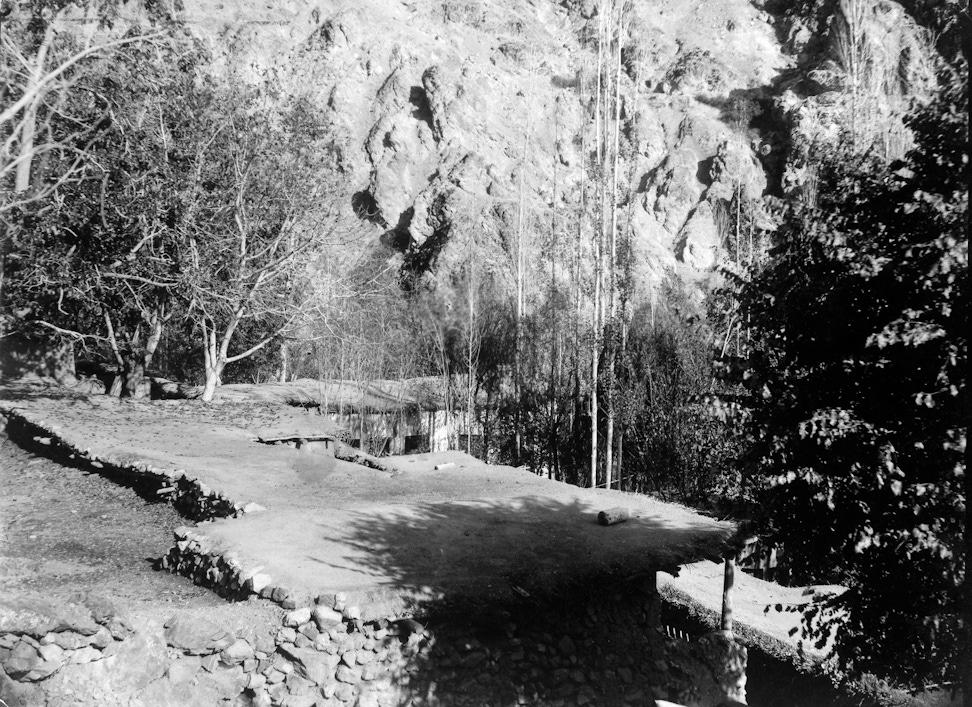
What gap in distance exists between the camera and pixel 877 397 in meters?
4.94

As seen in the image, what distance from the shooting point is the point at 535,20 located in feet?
189

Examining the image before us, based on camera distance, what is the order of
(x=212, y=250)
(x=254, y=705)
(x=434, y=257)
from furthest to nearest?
(x=434, y=257), (x=212, y=250), (x=254, y=705)

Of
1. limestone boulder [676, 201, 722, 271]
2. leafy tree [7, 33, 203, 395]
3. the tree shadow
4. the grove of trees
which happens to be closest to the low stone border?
the tree shadow

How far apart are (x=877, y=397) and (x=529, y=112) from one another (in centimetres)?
5057

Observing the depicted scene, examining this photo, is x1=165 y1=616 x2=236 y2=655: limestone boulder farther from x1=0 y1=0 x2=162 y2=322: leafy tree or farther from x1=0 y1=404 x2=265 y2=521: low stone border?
x1=0 y1=0 x2=162 y2=322: leafy tree

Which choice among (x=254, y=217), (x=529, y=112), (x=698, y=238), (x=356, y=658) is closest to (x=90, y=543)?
(x=356, y=658)

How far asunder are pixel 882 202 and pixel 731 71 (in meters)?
42.5

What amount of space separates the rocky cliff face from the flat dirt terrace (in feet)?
63.8

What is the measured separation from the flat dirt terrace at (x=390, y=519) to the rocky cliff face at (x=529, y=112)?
63.8ft

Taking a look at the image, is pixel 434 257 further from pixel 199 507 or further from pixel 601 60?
pixel 199 507

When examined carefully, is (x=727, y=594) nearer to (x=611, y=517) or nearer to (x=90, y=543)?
(x=611, y=517)

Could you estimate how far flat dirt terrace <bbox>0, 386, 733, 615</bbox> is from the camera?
6.86 meters

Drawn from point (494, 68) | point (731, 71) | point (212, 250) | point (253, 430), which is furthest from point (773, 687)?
point (494, 68)

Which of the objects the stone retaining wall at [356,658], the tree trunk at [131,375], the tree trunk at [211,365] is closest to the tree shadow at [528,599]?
the stone retaining wall at [356,658]
